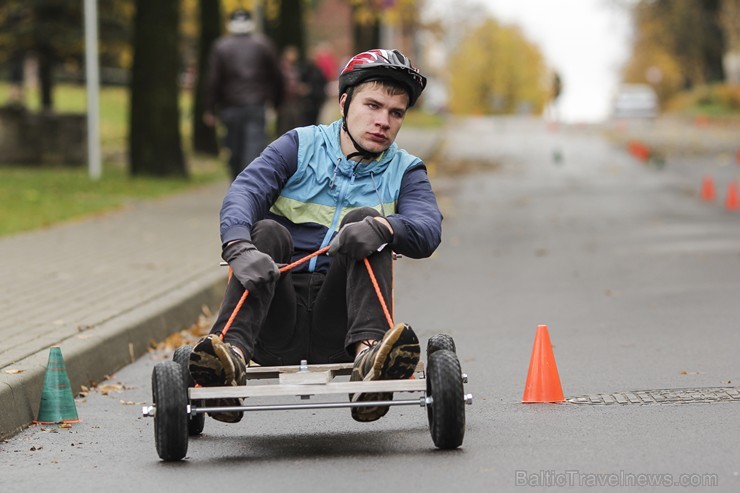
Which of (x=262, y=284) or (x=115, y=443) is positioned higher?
(x=262, y=284)

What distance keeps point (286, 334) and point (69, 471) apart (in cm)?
108

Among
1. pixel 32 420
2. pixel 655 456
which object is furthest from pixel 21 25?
pixel 655 456

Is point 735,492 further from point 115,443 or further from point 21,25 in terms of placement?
point 21,25

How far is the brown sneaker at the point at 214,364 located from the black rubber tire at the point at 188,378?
76mm

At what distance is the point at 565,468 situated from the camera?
17.5ft

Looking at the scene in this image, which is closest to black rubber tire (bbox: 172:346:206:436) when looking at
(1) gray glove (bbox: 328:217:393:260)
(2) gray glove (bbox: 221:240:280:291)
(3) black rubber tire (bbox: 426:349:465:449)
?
(2) gray glove (bbox: 221:240:280:291)

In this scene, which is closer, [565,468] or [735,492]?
[735,492]

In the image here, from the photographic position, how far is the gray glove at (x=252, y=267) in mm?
5770

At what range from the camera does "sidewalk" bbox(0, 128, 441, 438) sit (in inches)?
304

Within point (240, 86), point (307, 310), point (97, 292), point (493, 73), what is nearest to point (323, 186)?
point (307, 310)

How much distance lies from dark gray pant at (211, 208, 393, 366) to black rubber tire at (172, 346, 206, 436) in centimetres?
21

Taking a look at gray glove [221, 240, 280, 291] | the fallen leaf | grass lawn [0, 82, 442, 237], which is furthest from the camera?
grass lawn [0, 82, 442, 237]

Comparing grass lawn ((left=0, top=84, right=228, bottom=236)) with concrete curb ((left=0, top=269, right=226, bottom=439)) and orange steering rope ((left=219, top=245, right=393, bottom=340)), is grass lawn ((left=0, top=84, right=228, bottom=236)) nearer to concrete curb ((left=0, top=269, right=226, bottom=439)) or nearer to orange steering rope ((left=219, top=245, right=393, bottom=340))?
concrete curb ((left=0, top=269, right=226, bottom=439))

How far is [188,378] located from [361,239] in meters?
0.86
